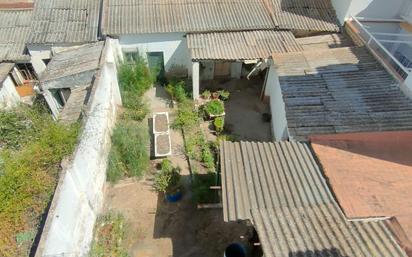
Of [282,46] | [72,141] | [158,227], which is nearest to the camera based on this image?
[72,141]

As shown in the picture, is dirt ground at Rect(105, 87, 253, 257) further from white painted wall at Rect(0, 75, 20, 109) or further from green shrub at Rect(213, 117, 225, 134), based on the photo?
white painted wall at Rect(0, 75, 20, 109)

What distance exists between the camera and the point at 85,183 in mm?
9297

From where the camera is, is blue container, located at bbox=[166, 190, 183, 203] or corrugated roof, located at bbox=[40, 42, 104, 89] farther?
corrugated roof, located at bbox=[40, 42, 104, 89]

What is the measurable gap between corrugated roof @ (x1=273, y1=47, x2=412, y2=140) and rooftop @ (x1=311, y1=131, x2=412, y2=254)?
18.8 inches

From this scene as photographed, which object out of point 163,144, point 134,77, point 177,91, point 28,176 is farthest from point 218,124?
point 28,176

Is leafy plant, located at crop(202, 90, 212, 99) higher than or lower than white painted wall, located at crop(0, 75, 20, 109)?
higher

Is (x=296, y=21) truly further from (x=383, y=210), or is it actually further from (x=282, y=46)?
(x=383, y=210)

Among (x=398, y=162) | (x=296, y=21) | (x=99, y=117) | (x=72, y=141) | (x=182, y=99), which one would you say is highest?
(x=296, y=21)

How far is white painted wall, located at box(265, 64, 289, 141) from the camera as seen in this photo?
11.8 m

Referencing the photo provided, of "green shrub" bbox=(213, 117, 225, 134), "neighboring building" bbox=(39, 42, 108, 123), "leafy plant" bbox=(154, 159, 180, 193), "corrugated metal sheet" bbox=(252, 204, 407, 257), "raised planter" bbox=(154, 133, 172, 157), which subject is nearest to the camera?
"corrugated metal sheet" bbox=(252, 204, 407, 257)

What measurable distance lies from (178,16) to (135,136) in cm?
666

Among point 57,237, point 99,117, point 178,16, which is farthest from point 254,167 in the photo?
point 178,16

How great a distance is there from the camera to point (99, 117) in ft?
36.3

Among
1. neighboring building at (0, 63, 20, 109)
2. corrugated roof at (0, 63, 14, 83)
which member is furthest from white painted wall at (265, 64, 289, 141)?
corrugated roof at (0, 63, 14, 83)
